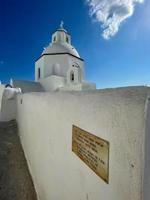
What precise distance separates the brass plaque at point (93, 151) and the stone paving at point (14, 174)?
9.78 ft

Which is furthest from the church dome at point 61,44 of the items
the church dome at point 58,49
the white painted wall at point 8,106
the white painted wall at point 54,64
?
the white painted wall at point 8,106

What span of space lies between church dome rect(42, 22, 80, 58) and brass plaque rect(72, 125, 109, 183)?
24.5 meters

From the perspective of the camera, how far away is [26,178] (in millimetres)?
4402

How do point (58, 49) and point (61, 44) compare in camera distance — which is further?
point (61, 44)

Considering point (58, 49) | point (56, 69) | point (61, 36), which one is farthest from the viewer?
point (61, 36)

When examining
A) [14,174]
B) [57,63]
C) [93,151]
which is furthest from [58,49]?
[93,151]

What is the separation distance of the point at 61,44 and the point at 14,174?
983 inches

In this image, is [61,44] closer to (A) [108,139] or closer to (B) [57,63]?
(B) [57,63]

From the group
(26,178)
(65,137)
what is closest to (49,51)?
(26,178)

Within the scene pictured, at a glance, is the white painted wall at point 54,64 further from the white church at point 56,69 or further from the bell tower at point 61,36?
the bell tower at point 61,36

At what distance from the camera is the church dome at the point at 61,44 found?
82.3 ft

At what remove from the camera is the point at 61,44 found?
87.4 ft

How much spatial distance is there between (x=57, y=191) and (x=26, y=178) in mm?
2493

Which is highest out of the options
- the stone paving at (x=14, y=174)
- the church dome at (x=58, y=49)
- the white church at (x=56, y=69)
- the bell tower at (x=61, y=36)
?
the bell tower at (x=61, y=36)
